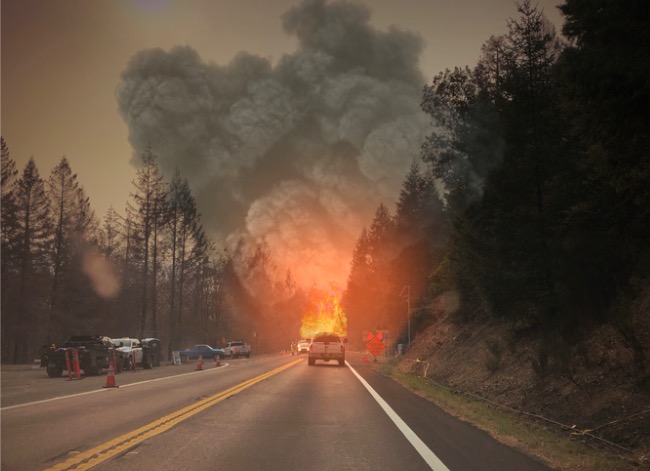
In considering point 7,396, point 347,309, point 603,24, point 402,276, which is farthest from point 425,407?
point 347,309

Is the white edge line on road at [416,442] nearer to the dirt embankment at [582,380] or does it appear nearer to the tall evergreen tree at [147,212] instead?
the dirt embankment at [582,380]

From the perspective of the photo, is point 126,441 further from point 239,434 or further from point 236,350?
point 236,350

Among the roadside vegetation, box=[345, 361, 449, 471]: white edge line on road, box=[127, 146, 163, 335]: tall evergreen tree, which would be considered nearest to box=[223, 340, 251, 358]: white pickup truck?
box=[127, 146, 163, 335]: tall evergreen tree

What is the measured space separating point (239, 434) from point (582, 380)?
7.52 m

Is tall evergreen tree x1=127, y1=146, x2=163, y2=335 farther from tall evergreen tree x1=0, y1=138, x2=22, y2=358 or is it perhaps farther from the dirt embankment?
the dirt embankment

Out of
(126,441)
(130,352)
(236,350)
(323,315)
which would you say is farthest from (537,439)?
(323,315)

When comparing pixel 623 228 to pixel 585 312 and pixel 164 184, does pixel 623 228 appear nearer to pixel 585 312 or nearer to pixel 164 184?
pixel 585 312

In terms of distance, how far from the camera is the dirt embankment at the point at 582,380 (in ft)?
29.1

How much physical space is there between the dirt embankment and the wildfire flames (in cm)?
11666

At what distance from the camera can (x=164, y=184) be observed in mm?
57812

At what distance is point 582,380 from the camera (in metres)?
11.5

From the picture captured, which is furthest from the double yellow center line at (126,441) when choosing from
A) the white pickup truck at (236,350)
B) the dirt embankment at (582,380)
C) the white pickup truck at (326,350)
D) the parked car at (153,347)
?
the white pickup truck at (236,350)

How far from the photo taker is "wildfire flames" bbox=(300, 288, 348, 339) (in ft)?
447

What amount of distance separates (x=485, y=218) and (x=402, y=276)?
4133 centimetres
